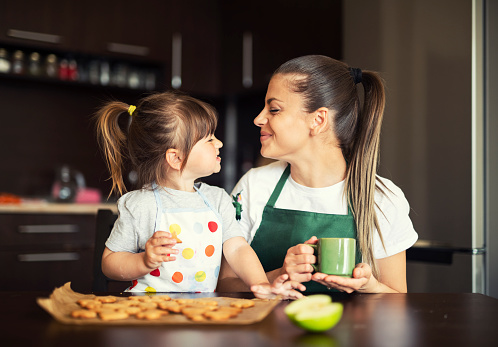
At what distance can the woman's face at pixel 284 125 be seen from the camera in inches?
58.2

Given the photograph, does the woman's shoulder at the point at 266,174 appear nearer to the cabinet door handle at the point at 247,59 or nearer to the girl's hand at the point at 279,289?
the girl's hand at the point at 279,289

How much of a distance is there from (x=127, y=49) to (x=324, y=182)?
2476 millimetres

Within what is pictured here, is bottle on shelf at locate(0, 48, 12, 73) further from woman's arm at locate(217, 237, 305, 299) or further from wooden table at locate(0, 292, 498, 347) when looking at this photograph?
wooden table at locate(0, 292, 498, 347)

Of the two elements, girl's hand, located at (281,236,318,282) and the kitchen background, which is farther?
the kitchen background

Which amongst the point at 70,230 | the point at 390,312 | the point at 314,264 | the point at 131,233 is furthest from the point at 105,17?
the point at 390,312

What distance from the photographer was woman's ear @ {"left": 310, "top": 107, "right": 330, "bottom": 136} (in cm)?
150

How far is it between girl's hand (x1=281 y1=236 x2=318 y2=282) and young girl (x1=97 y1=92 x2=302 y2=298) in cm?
13

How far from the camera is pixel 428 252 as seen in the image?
222 centimetres

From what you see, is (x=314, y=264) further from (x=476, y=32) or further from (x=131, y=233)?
(x=476, y=32)

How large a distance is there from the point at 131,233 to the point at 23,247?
6.56 ft

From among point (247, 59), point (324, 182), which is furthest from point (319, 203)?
point (247, 59)

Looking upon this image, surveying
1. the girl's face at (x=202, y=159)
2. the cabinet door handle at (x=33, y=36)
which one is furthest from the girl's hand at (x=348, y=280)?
the cabinet door handle at (x=33, y=36)

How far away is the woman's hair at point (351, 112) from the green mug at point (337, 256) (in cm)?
37

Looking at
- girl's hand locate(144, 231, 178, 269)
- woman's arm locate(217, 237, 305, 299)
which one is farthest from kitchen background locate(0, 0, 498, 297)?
girl's hand locate(144, 231, 178, 269)
